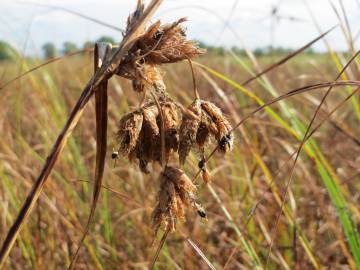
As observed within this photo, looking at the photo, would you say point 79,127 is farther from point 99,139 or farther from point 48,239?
point 99,139

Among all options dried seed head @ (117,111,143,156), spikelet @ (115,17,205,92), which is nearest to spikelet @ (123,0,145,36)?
spikelet @ (115,17,205,92)

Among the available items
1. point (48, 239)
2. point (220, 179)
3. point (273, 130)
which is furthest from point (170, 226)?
point (273, 130)

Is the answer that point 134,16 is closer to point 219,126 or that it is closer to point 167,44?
point 167,44

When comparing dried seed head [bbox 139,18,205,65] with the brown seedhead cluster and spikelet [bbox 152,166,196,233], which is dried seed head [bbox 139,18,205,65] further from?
spikelet [bbox 152,166,196,233]

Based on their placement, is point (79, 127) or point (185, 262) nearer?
point (185, 262)

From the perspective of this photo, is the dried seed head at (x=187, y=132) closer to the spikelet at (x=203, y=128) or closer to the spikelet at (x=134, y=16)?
the spikelet at (x=203, y=128)

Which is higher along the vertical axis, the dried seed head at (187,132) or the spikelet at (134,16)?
the spikelet at (134,16)

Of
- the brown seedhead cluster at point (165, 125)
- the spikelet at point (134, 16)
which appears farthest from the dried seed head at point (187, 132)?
the spikelet at point (134, 16)

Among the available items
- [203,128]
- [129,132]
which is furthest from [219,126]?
[129,132]
